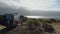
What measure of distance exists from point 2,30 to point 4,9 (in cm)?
30

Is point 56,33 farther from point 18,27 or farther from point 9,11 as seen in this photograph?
point 9,11

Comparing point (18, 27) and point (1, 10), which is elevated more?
point (1, 10)

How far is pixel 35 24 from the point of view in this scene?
4.98ft

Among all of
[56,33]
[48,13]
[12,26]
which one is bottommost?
[56,33]

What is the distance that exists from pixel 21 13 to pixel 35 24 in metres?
0.26

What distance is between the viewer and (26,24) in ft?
4.96

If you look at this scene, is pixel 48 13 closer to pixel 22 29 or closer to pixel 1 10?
pixel 22 29

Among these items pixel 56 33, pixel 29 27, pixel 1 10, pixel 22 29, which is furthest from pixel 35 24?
pixel 1 10

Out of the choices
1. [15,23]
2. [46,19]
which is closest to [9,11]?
[15,23]

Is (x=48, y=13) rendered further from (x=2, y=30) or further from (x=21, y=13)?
(x=2, y=30)

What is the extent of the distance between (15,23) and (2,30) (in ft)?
0.69

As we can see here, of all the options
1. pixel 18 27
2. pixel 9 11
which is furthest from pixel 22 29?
pixel 9 11

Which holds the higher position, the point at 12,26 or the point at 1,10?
the point at 1,10

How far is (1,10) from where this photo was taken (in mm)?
1539
